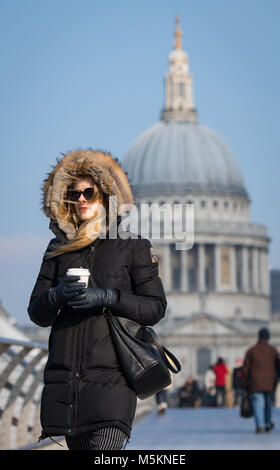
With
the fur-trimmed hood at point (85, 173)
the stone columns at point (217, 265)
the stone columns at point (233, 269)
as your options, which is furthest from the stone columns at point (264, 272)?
the fur-trimmed hood at point (85, 173)

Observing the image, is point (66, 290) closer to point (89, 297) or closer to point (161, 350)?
point (89, 297)

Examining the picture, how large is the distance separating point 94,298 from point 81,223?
2.23ft

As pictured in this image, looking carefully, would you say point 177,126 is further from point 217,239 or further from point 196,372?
point 196,372

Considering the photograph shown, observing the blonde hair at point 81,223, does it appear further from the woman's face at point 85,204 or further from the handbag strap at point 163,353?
the handbag strap at point 163,353

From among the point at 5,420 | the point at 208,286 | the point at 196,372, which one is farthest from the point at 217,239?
the point at 5,420

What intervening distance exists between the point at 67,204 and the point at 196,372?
363 feet

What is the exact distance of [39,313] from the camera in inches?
263

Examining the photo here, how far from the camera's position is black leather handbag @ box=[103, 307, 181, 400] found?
646cm

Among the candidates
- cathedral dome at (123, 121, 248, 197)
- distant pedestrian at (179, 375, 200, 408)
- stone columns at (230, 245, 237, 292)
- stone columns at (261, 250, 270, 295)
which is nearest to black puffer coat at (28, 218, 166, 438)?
distant pedestrian at (179, 375, 200, 408)

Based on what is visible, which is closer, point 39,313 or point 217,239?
point 39,313

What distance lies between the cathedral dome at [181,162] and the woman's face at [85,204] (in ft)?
410

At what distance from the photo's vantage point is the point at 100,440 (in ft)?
20.6

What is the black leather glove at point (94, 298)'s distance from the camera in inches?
248

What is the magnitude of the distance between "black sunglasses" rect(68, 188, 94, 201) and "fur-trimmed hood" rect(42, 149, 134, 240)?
0.03 m
